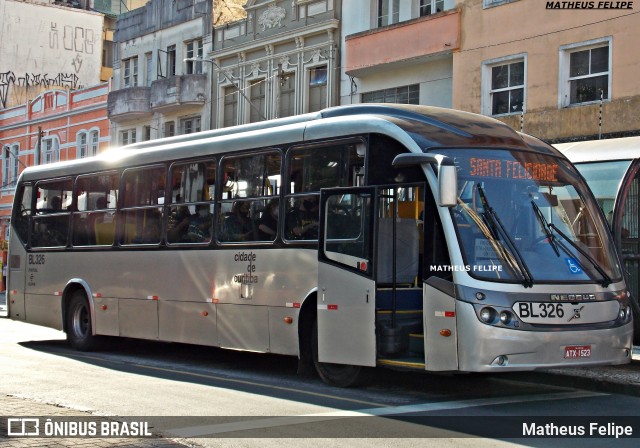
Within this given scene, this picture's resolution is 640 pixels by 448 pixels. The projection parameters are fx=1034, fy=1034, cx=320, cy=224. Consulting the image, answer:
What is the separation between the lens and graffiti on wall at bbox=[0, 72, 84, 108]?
55.9m

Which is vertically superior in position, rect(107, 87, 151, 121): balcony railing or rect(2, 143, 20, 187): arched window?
rect(107, 87, 151, 121): balcony railing

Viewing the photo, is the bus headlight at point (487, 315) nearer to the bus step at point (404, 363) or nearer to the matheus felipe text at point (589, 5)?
the bus step at point (404, 363)

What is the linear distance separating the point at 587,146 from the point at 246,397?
734 centimetres

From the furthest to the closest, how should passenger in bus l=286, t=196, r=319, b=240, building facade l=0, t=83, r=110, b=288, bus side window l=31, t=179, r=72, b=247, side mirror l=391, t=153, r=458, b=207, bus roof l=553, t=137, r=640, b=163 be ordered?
building facade l=0, t=83, r=110, b=288 < bus side window l=31, t=179, r=72, b=247 < bus roof l=553, t=137, r=640, b=163 < passenger in bus l=286, t=196, r=319, b=240 < side mirror l=391, t=153, r=458, b=207

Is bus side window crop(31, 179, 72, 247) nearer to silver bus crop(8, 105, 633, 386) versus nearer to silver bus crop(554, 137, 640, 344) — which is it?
silver bus crop(8, 105, 633, 386)

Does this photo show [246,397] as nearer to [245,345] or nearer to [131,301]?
[245,345]

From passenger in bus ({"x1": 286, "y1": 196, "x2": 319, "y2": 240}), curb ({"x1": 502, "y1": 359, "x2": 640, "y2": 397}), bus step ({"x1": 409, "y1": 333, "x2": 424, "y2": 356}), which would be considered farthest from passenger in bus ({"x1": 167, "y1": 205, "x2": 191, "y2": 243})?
curb ({"x1": 502, "y1": 359, "x2": 640, "y2": 397})

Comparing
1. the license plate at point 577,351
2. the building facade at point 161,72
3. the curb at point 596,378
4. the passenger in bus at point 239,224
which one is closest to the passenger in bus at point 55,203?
the passenger in bus at point 239,224

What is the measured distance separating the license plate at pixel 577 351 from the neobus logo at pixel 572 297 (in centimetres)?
49

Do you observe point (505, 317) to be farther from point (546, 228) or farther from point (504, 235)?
point (546, 228)

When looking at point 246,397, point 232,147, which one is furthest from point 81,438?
point 232,147

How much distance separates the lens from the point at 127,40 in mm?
44250

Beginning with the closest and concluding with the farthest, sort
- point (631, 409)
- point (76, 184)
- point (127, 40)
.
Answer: point (631, 409) → point (76, 184) → point (127, 40)

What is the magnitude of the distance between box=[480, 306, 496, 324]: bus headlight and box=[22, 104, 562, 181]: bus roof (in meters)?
1.93
